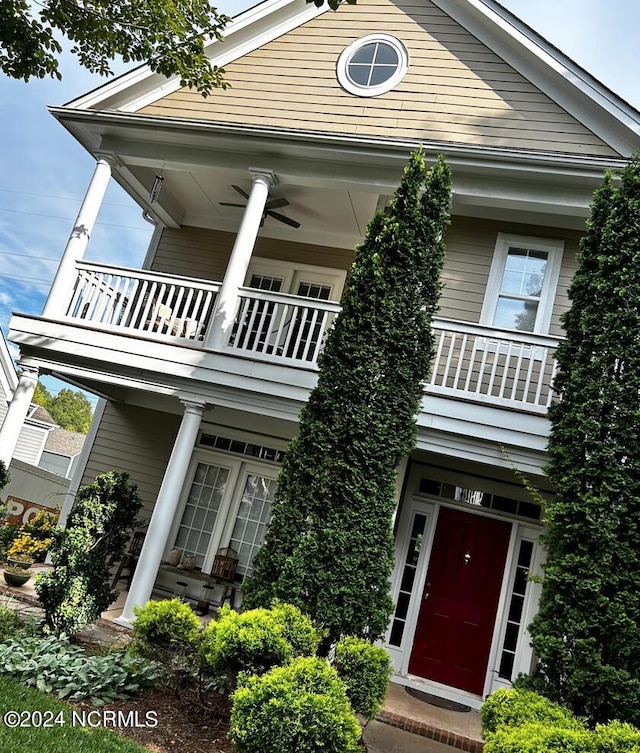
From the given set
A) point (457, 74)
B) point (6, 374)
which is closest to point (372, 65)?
point (457, 74)

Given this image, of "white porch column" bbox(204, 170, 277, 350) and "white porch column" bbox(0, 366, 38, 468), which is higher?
"white porch column" bbox(204, 170, 277, 350)

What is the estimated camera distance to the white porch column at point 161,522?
639 cm

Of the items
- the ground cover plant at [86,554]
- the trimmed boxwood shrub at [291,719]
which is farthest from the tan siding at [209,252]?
the trimmed boxwood shrub at [291,719]

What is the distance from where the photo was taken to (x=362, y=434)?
5363mm

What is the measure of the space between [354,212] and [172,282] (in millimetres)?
3096

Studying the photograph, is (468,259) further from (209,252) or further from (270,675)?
(270,675)

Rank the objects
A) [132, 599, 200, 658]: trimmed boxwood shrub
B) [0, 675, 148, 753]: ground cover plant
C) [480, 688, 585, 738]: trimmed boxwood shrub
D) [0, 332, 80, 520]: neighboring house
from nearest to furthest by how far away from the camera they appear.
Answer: [0, 675, 148, 753]: ground cover plant < [480, 688, 585, 738]: trimmed boxwood shrub < [132, 599, 200, 658]: trimmed boxwood shrub < [0, 332, 80, 520]: neighboring house

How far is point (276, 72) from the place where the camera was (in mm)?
8711

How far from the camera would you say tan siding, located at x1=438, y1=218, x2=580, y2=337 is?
777 cm

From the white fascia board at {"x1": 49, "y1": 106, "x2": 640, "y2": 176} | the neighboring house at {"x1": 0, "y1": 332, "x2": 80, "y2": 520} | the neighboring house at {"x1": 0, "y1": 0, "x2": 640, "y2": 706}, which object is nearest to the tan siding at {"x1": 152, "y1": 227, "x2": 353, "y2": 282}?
the neighboring house at {"x1": 0, "y1": 0, "x2": 640, "y2": 706}

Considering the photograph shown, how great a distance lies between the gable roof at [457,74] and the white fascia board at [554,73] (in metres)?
0.01

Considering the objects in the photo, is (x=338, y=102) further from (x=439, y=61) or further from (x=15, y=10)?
(x=15, y=10)

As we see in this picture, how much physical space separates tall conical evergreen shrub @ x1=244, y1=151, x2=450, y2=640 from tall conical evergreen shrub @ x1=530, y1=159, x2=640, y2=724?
1386 millimetres

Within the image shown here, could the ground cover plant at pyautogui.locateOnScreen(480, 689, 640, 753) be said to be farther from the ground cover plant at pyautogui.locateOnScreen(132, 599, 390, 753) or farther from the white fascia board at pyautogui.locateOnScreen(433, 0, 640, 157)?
the white fascia board at pyautogui.locateOnScreen(433, 0, 640, 157)
